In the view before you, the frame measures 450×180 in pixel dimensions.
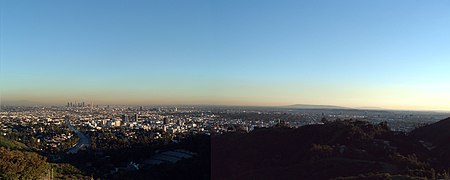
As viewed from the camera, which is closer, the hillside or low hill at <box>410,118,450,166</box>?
the hillside

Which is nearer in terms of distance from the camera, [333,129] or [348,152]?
[348,152]

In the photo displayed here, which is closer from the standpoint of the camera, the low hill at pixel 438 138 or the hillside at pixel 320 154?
the hillside at pixel 320 154

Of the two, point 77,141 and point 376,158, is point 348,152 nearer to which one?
point 376,158

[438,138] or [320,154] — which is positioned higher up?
[438,138]

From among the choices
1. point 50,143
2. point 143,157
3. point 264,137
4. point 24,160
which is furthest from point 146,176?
point 50,143

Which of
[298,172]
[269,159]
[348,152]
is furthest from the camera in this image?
[269,159]

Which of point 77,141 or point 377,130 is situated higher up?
point 377,130

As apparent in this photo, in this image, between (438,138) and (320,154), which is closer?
(320,154)

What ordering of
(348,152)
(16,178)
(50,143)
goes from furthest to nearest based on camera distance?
(50,143) → (348,152) → (16,178)
